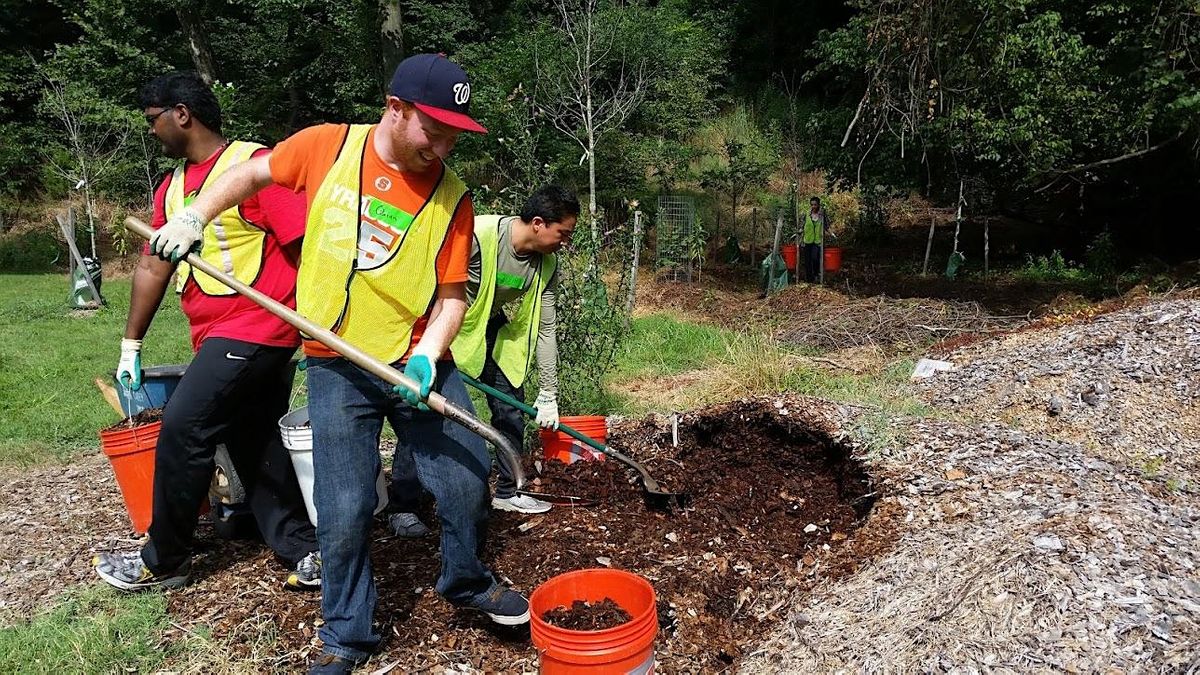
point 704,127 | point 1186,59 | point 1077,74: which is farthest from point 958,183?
point 704,127

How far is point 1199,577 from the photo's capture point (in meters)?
2.61

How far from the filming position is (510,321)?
4047mm

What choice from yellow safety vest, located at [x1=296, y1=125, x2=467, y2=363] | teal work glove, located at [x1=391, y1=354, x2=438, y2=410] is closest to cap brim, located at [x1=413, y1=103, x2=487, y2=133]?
yellow safety vest, located at [x1=296, y1=125, x2=467, y2=363]

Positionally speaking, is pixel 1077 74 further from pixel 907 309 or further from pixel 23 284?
pixel 23 284

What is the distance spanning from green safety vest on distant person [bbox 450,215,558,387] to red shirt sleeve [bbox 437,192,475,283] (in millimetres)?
1001

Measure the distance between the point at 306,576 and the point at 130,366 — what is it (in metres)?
1.08

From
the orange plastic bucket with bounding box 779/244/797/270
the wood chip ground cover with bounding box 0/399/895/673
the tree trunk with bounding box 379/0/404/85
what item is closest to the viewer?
the wood chip ground cover with bounding box 0/399/895/673

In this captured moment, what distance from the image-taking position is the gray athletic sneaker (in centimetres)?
309

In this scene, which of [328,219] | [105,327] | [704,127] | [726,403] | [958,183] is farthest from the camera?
[704,127]

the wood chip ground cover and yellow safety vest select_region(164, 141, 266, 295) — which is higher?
yellow safety vest select_region(164, 141, 266, 295)

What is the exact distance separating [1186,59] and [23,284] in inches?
711

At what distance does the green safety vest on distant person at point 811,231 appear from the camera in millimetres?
13656

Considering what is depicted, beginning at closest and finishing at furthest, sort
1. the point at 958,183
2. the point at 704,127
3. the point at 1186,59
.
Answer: the point at 1186,59, the point at 958,183, the point at 704,127

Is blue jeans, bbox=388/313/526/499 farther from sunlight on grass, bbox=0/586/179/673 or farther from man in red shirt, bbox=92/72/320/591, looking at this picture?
sunlight on grass, bbox=0/586/179/673
